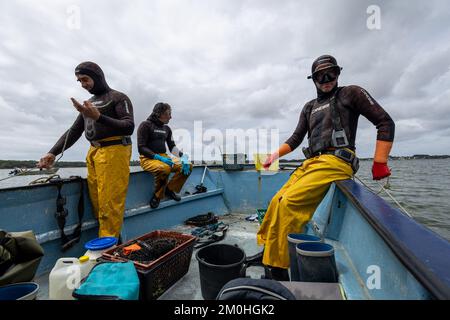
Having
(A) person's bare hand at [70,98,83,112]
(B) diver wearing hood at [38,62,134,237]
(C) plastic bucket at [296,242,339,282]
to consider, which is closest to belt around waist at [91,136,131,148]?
(B) diver wearing hood at [38,62,134,237]

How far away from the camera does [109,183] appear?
8.44 feet

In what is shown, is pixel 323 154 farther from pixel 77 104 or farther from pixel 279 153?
pixel 77 104

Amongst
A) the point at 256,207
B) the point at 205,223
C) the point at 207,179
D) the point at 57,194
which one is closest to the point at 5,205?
the point at 57,194

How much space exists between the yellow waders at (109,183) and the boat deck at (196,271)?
755 millimetres

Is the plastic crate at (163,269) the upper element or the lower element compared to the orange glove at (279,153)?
lower

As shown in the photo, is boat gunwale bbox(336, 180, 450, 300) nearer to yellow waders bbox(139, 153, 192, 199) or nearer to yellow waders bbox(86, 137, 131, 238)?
yellow waders bbox(86, 137, 131, 238)

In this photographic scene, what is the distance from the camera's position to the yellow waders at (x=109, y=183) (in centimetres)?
255

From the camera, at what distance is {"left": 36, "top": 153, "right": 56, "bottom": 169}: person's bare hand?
9.08 feet

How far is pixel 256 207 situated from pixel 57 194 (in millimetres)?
3568

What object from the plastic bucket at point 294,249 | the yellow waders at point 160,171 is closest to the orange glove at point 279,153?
the plastic bucket at point 294,249

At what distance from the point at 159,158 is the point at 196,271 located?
2.00m

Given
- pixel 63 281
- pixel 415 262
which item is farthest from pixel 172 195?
pixel 415 262

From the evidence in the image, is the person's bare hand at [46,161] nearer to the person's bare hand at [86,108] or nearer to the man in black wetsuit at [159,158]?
the person's bare hand at [86,108]
